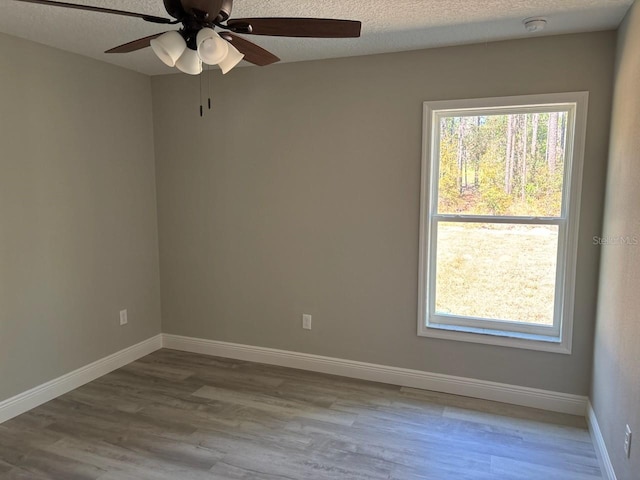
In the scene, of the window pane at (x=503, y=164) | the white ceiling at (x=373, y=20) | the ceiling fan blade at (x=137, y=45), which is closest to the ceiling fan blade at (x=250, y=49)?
the ceiling fan blade at (x=137, y=45)

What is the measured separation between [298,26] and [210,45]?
1.09 ft

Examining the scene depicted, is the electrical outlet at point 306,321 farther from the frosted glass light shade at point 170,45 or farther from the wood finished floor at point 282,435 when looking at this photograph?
the frosted glass light shade at point 170,45

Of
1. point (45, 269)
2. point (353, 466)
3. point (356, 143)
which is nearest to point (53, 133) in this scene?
point (45, 269)

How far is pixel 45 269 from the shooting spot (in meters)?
3.03

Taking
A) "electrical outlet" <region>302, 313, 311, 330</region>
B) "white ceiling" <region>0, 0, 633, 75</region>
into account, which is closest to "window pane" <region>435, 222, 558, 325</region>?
"electrical outlet" <region>302, 313, 311, 330</region>

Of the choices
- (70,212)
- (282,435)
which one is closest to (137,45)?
(70,212)

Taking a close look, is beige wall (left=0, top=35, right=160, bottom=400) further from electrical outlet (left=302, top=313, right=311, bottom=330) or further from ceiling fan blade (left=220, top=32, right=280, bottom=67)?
ceiling fan blade (left=220, top=32, right=280, bottom=67)

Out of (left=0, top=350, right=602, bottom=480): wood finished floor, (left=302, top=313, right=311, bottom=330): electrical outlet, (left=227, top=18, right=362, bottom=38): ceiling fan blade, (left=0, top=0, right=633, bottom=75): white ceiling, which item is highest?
(left=0, top=0, right=633, bottom=75): white ceiling

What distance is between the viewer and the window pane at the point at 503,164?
2.86m

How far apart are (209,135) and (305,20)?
2304 millimetres

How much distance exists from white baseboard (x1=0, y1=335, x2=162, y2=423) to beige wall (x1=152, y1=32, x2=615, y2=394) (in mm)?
300

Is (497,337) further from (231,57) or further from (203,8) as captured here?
(203,8)

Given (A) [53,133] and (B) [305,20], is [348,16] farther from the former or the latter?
(A) [53,133]

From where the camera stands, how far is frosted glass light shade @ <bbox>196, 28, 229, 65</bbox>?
1561 mm
